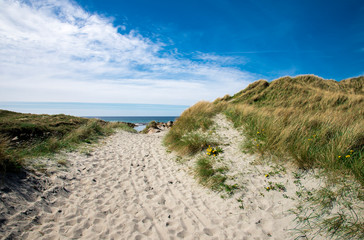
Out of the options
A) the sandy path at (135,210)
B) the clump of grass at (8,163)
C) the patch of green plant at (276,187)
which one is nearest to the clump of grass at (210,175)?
the sandy path at (135,210)

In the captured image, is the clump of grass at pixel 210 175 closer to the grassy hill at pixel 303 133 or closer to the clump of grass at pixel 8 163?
the grassy hill at pixel 303 133

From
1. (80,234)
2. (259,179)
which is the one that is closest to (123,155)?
(80,234)

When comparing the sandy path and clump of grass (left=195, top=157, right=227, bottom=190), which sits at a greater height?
clump of grass (left=195, top=157, right=227, bottom=190)

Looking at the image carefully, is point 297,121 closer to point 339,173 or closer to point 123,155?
point 339,173

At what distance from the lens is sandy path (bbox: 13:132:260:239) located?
285 cm

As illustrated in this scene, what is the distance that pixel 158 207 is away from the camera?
369 cm

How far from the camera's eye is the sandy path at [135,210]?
2846 millimetres

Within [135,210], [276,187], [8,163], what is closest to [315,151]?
[276,187]

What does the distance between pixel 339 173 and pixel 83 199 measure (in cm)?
533

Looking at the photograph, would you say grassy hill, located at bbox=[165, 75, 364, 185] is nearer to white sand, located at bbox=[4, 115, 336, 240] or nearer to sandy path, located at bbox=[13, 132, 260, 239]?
white sand, located at bbox=[4, 115, 336, 240]

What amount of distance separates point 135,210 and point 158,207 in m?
0.49

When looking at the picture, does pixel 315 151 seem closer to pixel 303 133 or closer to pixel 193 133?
pixel 303 133

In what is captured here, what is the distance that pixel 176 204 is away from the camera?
3811 mm

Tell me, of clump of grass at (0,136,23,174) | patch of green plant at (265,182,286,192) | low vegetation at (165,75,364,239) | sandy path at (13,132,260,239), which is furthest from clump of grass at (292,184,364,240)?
clump of grass at (0,136,23,174)
